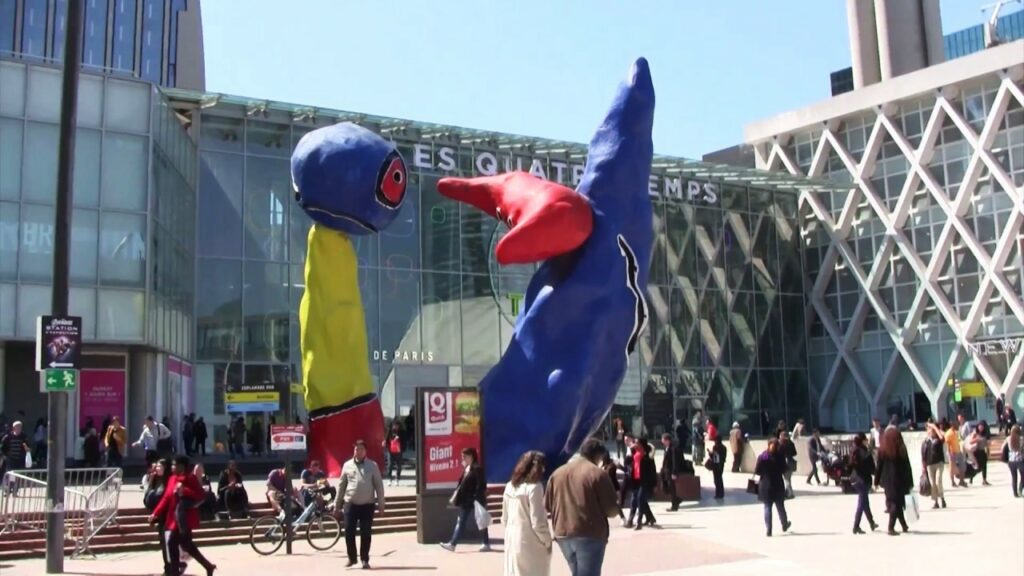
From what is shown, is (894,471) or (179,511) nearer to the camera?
(179,511)

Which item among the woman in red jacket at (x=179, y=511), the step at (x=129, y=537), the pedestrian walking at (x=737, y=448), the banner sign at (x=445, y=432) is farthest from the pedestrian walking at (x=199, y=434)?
the woman in red jacket at (x=179, y=511)

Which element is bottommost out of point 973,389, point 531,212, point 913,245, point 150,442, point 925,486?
point 925,486

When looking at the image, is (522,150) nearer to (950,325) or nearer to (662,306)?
(662,306)

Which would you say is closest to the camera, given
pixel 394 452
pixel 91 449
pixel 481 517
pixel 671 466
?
pixel 481 517

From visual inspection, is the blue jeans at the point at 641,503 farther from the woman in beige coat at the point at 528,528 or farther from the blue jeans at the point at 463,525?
the woman in beige coat at the point at 528,528

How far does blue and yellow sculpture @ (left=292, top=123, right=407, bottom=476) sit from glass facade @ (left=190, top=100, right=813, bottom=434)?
323 inches

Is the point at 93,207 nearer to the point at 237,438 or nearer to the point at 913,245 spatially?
the point at 237,438

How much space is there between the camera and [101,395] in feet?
101

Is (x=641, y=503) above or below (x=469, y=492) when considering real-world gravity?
below

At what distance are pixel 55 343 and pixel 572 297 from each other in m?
9.50

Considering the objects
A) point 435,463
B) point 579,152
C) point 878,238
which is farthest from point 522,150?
point 435,463

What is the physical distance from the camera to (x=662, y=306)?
155ft

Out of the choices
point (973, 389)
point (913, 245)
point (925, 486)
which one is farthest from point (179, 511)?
point (913, 245)

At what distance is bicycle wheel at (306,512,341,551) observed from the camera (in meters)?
15.9
